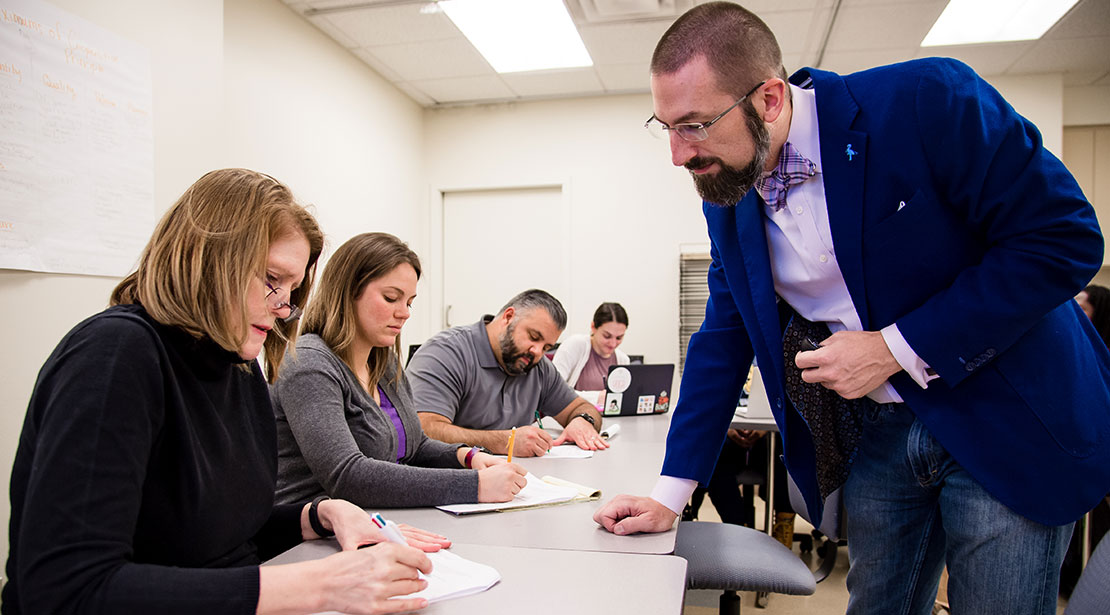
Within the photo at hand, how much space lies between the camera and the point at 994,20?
384cm

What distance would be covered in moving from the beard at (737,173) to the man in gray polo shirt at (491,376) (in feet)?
4.33

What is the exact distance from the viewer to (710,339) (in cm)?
133

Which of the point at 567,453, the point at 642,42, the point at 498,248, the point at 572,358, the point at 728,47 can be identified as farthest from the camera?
the point at 498,248

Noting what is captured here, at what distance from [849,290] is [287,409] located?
3.63ft

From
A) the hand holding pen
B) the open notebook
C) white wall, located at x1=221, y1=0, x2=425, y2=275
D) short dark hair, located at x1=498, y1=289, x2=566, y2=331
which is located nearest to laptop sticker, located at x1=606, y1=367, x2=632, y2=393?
short dark hair, located at x1=498, y1=289, x2=566, y2=331

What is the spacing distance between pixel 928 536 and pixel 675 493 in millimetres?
407

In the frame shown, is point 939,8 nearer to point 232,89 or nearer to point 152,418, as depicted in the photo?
point 232,89

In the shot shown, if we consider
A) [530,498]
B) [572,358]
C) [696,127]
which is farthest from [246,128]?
[696,127]

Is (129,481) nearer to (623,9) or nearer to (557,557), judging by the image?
(557,557)

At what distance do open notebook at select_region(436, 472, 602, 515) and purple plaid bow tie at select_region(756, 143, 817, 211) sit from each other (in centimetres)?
75

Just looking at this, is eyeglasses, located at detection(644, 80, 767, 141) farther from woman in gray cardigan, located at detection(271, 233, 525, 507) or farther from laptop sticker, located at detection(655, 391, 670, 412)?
laptop sticker, located at detection(655, 391, 670, 412)

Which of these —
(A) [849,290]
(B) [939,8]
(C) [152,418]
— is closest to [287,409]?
(C) [152,418]

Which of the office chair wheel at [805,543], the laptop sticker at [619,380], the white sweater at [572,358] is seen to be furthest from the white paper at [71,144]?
the office chair wheel at [805,543]

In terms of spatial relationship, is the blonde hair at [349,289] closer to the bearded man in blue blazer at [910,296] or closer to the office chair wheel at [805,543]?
the bearded man in blue blazer at [910,296]
